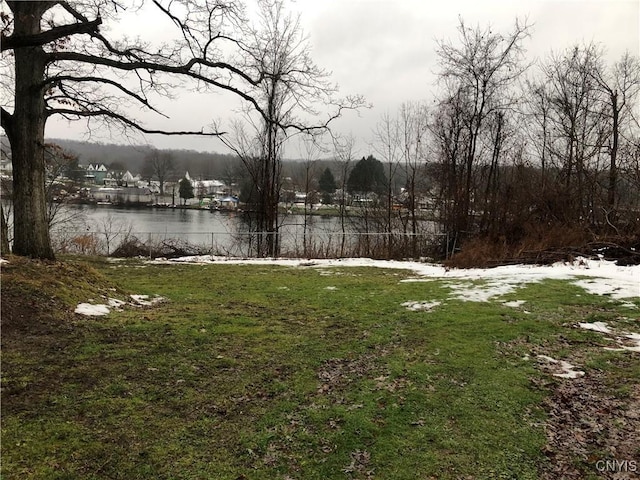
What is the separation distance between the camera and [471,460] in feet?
9.41

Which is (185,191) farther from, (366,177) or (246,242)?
(246,242)

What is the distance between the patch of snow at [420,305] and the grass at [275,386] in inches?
7.9

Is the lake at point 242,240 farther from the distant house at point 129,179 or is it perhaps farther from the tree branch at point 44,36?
the distant house at point 129,179

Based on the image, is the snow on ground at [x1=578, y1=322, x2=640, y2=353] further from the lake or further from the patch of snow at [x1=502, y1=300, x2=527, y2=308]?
the lake

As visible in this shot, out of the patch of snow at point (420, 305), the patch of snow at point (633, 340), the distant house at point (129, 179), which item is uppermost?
the distant house at point (129, 179)

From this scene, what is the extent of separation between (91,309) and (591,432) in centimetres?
574

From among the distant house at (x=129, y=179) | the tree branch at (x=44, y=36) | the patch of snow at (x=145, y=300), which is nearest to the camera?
the tree branch at (x=44, y=36)

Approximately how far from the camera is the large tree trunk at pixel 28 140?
23.3 ft

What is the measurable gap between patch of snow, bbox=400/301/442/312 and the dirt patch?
3032 mm

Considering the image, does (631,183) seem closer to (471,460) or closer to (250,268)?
(250,268)

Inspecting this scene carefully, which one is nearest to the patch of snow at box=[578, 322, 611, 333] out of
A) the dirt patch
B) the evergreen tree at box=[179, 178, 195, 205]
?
the dirt patch

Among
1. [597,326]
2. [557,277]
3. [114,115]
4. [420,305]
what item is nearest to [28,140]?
[114,115]

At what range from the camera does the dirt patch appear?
2799 mm

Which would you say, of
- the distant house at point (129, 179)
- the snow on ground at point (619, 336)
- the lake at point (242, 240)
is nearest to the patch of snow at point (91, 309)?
the snow on ground at point (619, 336)
